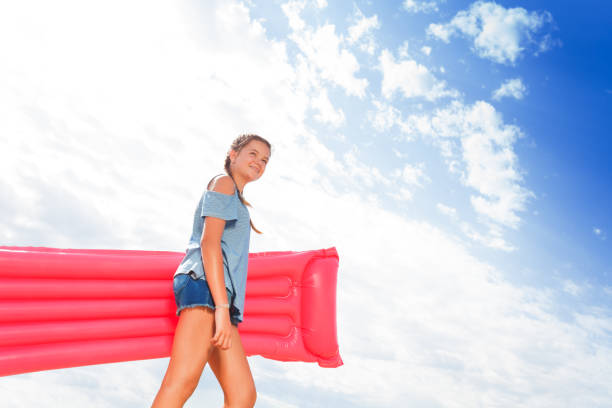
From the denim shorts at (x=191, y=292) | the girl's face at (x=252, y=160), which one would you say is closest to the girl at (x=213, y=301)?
the denim shorts at (x=191, y=292)

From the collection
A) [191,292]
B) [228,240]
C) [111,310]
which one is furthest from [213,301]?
[111,310]

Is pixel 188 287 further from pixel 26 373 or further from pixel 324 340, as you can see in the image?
pixel 324 340

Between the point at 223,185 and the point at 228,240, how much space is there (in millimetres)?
174

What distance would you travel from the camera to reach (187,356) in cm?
145

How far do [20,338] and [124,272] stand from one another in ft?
1.64

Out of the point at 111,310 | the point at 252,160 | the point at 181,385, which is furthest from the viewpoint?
the point at 111,310

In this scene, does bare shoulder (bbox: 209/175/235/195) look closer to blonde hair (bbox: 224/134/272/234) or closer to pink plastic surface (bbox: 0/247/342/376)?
blonde hair (bbox: 224/134/272/234)

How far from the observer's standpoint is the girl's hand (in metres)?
1.44

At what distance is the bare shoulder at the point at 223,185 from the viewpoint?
1.61 metres

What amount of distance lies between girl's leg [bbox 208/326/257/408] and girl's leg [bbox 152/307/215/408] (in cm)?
7

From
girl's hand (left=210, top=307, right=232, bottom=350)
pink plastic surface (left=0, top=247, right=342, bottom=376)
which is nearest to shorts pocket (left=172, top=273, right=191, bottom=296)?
girl's hand (left=210, top=307, right=232, bottom=350)

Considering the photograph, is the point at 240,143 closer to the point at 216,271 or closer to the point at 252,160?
the point at 252,160

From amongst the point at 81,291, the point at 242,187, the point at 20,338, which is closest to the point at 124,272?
the point at 81,291

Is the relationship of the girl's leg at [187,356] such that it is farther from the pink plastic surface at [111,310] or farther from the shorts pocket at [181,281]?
the pink plastic surface at [111,310]
